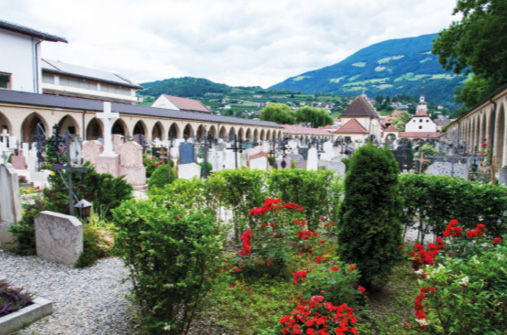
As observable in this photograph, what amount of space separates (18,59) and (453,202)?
113ft

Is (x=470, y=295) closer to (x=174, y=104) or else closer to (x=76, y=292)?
(x=76, y=292)

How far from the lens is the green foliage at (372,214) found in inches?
152

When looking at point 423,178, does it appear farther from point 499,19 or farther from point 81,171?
point 499,19

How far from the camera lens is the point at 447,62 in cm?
2167

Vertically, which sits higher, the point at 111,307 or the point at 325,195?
the point at 325,195

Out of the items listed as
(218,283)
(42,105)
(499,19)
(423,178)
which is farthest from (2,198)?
(499,19)

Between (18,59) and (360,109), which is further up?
(360,109)

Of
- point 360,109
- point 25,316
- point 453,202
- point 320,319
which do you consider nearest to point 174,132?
point 453,202

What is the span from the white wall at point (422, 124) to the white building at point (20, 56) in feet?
264

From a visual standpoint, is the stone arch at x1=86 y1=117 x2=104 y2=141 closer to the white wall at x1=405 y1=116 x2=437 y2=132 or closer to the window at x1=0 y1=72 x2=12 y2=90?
the window at x1=0 y1=72 x2=12 y2=90

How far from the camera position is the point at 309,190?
6102mm

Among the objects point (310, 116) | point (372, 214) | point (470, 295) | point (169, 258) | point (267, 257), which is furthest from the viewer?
point (310, 116)

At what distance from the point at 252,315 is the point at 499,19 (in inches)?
824

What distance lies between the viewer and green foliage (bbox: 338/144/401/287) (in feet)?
12.7
